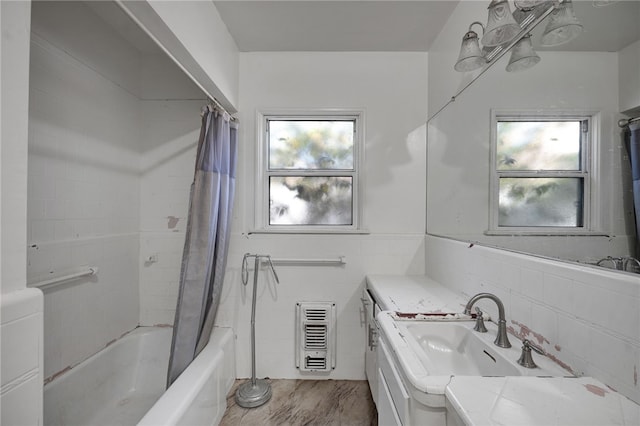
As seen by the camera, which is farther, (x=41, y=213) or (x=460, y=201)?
(x=460, y=201)

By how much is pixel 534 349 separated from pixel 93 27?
294cm

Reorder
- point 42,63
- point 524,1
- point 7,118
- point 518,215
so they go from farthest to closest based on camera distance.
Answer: point 42,63
point 518,215
point 524,1
point 7,118

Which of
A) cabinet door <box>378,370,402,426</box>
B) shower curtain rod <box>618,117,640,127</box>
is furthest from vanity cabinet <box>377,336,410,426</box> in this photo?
shower curtain rod <box>618,117,640,127</box>

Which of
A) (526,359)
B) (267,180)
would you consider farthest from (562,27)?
(267,180)

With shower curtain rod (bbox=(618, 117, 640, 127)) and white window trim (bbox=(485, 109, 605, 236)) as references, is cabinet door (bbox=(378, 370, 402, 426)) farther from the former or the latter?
Answer: shower curtain rod (bbox=(618, 117, 640, 127))

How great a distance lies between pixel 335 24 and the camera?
1760mm

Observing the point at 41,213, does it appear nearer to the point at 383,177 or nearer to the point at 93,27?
the point at 93,27

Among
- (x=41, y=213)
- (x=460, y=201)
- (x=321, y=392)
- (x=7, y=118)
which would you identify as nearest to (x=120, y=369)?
(x=41, y=213)

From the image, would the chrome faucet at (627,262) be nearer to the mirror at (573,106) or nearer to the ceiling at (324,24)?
the mirror at (573,106)

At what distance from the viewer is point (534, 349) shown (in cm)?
93

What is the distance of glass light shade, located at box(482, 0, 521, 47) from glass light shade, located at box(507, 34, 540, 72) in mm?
60

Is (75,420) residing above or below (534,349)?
below

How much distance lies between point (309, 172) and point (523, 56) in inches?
57.5

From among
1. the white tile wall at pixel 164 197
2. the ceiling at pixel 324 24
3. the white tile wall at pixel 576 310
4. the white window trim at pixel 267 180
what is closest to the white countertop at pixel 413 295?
the white tile wall at pixel 576 310
